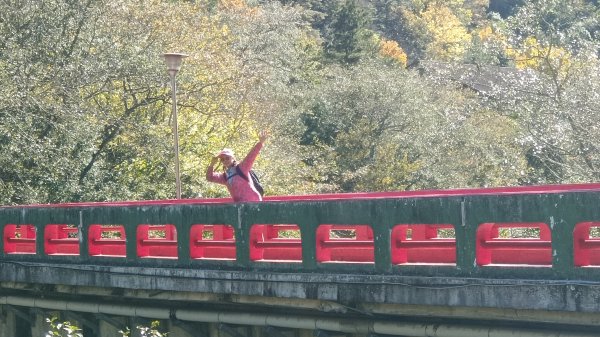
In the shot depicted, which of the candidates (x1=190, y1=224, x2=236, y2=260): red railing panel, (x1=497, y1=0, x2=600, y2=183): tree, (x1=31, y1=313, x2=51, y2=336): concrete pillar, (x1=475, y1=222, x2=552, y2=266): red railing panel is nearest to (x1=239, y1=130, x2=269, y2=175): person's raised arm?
(x1=190, y1=224, x2=236, y2=260): red railing panel

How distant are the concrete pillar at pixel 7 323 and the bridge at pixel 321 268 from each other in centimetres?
2

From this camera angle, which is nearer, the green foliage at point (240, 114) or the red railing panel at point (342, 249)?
the red railing panel at point (342, 249)

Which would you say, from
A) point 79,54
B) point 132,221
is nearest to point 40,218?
point 132,221

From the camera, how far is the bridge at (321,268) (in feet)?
28.5

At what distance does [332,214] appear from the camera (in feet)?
34.1

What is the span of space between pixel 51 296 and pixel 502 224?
7.17 m

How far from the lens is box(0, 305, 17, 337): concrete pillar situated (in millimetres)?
14653

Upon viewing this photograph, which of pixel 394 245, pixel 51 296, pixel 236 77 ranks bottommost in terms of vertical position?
pixel 51 296

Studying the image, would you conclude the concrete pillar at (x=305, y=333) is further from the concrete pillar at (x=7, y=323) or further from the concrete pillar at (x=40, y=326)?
the concrete pillar at (x=7, y=323)

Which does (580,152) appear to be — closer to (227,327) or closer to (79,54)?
(79,54)

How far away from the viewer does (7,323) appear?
48.7 ft

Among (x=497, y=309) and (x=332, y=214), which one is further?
(x=332, y=214)

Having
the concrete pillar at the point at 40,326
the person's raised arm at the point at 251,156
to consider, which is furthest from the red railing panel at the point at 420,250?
the concrete pillar at the point at 40,326

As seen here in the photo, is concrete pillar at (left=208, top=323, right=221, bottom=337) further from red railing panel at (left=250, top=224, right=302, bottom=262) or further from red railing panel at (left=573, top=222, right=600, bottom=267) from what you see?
red railing panel at (left=573, top=222, right=600, bottom=267)
